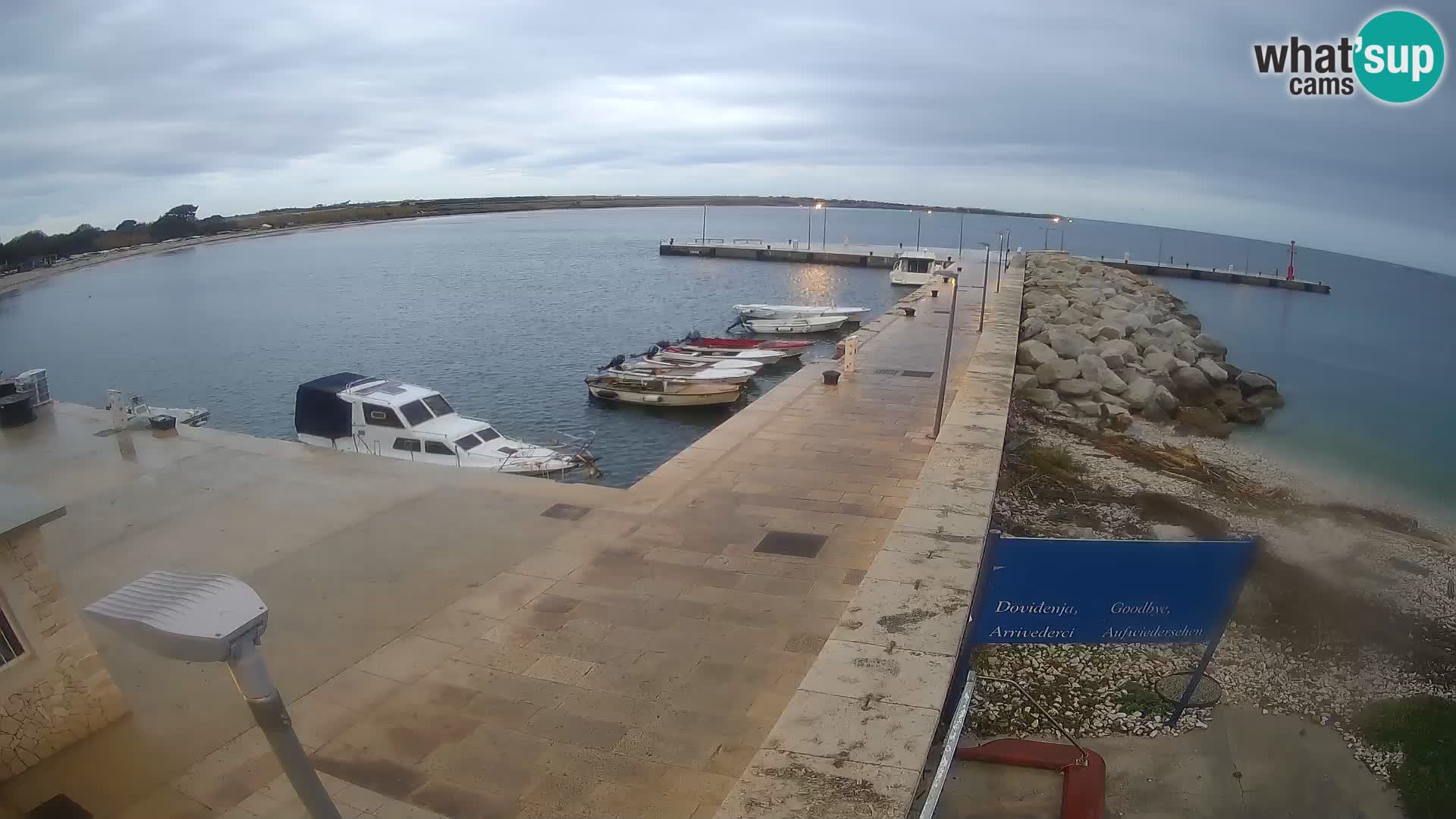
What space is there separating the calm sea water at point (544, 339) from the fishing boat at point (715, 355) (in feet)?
3.49

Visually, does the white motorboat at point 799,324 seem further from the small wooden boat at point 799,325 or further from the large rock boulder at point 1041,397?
the large rock boulder at point 1041,397

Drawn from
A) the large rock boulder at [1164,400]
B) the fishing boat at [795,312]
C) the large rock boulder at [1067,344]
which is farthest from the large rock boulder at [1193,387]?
the fishing boat at [795,312]

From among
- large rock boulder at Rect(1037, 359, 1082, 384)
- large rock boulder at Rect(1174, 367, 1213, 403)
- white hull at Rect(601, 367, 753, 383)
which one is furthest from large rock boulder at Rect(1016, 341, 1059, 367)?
white hull at Rect(601, 367, 753, 383)

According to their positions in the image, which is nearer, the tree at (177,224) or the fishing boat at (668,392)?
the fishing boat at (668,392)

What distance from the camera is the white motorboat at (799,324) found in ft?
135

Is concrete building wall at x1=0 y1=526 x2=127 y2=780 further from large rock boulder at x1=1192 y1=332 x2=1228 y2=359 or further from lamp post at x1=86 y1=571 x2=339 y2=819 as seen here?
large rock boulder at x1=1192 y1=332 x2=1228 y2=359

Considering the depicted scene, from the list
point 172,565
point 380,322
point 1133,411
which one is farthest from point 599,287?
point 172,565

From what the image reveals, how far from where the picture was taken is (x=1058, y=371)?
20.0 meters

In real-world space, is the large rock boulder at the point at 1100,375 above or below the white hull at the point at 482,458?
above

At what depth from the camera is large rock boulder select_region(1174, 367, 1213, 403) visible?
81.7ft

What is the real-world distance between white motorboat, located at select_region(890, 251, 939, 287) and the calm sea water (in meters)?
2.45

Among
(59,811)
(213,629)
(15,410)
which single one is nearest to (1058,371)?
(59,811)

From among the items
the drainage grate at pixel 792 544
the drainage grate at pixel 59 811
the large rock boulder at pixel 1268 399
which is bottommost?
the large rock boulder at pixel 1268 399

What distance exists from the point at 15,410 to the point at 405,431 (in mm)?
8022
